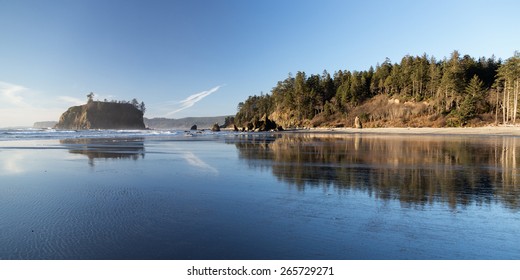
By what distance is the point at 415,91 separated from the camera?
109m

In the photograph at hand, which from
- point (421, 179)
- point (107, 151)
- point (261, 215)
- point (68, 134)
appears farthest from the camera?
point (68, 134)

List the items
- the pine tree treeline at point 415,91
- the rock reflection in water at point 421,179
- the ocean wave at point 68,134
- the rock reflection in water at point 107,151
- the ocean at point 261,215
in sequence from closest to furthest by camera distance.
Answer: the ocean at point 261,215
the rock reflection in water at point 421,179
the rock reflection in water at point 107,151
the ocean wave at point 68,134
the pine tree treeline at point 415,91

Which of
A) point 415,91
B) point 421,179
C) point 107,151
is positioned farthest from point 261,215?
point 415,91

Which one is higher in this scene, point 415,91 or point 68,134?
point 415,91

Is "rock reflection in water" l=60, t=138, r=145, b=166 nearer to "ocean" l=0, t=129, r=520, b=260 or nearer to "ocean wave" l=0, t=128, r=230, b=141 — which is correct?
"ocean" l=0, t=129, r=520, b=260

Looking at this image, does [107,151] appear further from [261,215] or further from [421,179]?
[421,179]

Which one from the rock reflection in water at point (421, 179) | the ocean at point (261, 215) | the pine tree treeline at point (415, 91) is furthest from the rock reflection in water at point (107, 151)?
the pine tree treeline at point (415, 91)

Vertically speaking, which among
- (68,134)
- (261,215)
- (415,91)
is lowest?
(261,215)

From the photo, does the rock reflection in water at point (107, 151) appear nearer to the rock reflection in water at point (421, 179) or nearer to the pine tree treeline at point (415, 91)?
the rock reflection in water at point (421, 179)

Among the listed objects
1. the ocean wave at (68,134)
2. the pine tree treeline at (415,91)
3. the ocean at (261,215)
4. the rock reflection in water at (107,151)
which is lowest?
the ocean at (261,215)

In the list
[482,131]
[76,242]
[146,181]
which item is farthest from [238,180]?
[482,131]

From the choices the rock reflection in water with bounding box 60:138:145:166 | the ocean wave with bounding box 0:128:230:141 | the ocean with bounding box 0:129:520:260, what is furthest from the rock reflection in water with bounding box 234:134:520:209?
the ocean wave with bounding box 0:128:230:141

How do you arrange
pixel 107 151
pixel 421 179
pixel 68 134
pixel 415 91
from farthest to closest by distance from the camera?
pixel 415 91 < pixel 68 134 < pixel 107 151 < pixel 421 179

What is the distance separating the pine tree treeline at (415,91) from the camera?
80469 millimetres
